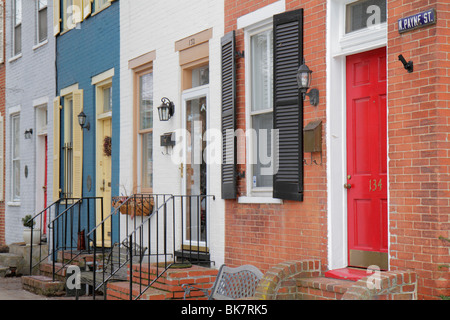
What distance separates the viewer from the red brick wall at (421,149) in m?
5.28

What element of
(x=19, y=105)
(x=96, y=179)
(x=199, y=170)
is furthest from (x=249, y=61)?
(x=19, y=105)

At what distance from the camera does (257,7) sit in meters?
7.61

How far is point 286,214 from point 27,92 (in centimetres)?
957

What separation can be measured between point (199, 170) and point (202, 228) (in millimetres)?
803

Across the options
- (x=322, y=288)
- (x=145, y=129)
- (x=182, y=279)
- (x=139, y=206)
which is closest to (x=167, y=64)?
(x=145, y=129)

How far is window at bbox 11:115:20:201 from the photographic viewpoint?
607 inches

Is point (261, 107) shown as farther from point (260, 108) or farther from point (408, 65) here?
point (408, 65)

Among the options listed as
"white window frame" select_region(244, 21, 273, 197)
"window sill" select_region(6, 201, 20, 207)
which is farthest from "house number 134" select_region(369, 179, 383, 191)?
"window sill" select_region(6, 201, 20, 207)

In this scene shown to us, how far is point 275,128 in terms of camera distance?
713 cm

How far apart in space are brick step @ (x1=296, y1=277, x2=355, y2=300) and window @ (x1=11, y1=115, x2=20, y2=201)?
34.8 ft

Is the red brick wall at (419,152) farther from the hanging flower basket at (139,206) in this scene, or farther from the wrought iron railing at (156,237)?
the hanging flower basket at (139,206)

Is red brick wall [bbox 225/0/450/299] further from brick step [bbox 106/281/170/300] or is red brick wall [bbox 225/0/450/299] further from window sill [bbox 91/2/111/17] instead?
window sill [bbox 91/2/111/17]

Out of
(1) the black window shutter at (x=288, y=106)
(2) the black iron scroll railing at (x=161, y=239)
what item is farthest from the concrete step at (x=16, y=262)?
(1) the black window shutter at (x=288, y=106)

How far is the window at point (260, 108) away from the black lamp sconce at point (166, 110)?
1.92 meters
